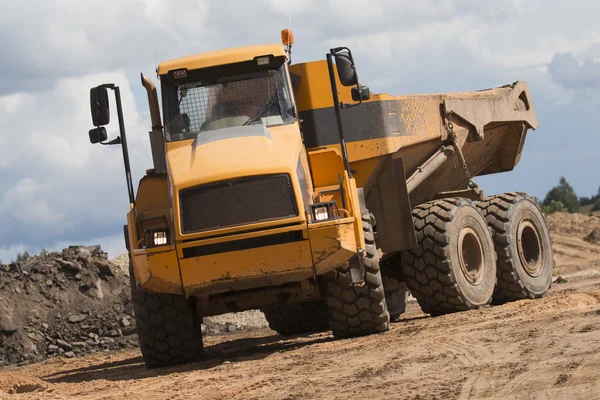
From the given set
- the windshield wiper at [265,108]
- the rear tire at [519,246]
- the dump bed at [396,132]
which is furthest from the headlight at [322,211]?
the rear tire at [519,246]

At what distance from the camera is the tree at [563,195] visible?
70.7 metres

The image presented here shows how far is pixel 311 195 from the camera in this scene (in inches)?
440

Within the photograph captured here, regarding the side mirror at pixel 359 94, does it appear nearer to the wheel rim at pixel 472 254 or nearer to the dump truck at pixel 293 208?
the dump truck at pixel 293 208

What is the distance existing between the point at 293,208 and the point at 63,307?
8.73 meters

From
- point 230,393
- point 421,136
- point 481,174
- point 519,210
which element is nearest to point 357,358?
point 230,393

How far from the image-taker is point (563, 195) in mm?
72812

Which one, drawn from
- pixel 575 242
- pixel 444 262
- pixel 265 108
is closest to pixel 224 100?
pixel 265 108

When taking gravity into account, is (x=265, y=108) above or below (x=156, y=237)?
above

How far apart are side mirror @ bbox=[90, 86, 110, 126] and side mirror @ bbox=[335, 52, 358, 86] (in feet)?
7.75

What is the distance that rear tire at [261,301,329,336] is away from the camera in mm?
15281

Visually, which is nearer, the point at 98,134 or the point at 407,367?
the point at 407,367

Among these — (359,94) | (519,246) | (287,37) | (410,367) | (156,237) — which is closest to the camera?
(410,367)

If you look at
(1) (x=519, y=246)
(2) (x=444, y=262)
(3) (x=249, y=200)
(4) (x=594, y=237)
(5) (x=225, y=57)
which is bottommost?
(2) (x=444, y=262)

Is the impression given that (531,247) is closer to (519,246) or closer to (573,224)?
(519,246)
